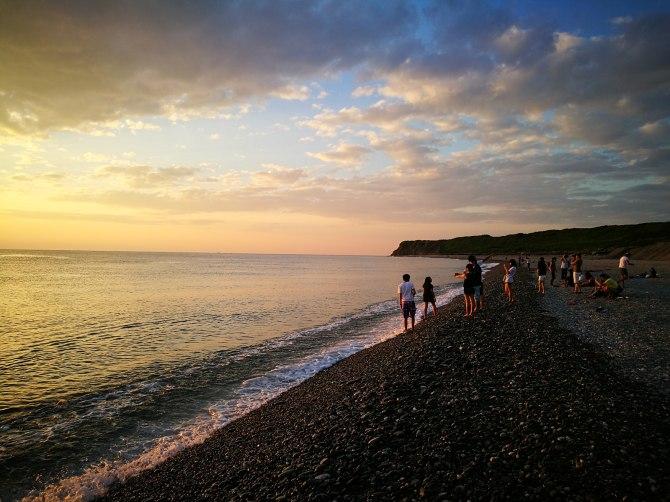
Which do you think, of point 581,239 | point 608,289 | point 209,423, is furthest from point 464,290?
point 581,239

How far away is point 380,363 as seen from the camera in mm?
14773

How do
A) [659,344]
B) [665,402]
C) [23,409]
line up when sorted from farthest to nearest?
[659,344] → [23,409] → [665,402]

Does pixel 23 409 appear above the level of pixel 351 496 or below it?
below

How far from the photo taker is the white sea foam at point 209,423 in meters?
8.81

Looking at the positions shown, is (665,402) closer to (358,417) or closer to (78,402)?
(358,417)

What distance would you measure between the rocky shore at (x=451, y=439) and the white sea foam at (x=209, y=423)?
0.59 meters

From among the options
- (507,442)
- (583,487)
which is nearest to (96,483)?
(507,442)

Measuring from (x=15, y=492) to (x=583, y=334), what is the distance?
1940 cm

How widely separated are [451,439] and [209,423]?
786 centimetres

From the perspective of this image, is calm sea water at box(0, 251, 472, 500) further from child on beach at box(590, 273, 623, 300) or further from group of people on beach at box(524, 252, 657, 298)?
child on beach at box(590, 273, 623, 300)

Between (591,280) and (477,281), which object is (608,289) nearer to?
(591,280)

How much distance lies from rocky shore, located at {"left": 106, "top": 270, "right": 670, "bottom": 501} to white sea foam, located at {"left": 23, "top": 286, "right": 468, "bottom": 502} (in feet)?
1.92

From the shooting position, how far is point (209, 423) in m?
12.0

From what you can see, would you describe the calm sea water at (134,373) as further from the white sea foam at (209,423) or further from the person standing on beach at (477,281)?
the person standing on beach at (477,281)
